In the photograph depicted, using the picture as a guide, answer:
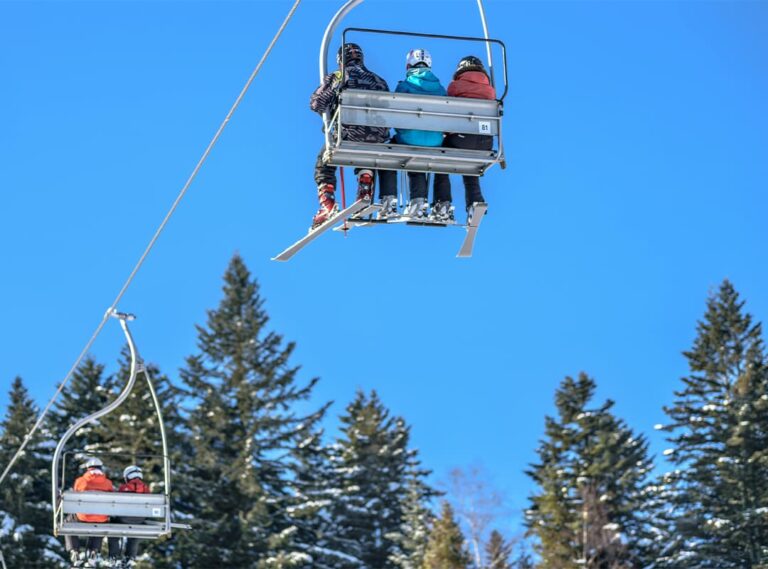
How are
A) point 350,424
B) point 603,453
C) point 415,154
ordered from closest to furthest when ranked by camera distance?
point 415,154
point 603,453
point 350,424

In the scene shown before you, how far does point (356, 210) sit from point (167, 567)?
3188cm

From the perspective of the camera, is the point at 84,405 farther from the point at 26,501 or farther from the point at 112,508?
the point at 112,508

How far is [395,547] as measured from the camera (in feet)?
167

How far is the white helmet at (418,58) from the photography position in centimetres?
1436

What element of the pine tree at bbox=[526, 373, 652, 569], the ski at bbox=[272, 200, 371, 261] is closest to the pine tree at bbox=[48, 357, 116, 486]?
the pine tree at bbox=[526, 373, 652, 569]

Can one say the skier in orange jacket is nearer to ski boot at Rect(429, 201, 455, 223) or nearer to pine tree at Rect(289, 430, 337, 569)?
ski boot at Rect(429, 201, 455, 223)

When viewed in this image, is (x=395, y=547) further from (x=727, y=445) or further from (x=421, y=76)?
(x=421, y=76)

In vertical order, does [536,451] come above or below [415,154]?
above

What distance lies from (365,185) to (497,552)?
115 ft

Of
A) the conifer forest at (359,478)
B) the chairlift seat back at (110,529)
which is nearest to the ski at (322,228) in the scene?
the chairlift seat back at (110,529)

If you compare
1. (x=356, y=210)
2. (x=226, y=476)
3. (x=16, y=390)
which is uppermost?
(x=16, y=390)

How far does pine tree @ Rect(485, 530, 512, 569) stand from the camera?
154 feet

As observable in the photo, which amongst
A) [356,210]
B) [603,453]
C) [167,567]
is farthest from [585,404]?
[356,210]

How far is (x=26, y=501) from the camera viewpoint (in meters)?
46.1
